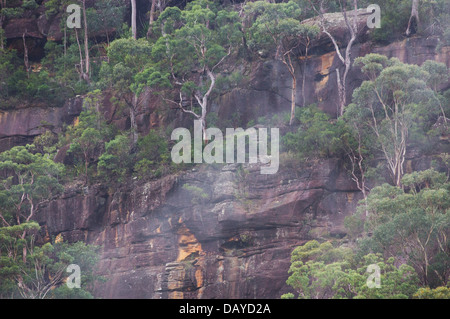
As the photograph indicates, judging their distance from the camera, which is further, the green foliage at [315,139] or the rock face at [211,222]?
the green foliage at [315,139]

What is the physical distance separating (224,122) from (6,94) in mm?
13956

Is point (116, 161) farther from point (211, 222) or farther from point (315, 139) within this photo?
point (315, 139)

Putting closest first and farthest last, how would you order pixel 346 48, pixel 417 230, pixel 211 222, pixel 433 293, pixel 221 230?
1. pixel 433 293
2. pixel 417 230
3. pixel 221 230
4. pixel 211 222
5. pixel 346 48

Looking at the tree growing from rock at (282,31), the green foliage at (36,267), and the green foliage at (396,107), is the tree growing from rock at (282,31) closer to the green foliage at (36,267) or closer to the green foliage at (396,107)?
the green foliage at (396,107)

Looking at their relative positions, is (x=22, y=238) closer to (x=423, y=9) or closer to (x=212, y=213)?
(x=212, y=213)

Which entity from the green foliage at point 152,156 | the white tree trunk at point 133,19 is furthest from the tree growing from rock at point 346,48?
the white tree trunk at point 133,19

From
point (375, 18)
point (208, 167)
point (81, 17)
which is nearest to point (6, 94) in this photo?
point (81, 17)

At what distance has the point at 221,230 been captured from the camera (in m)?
32.3

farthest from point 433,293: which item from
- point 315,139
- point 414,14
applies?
point 414,14

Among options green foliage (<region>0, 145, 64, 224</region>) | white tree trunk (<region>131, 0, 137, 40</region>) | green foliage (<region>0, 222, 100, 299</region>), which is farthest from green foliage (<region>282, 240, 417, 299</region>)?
white tree trunk (<region>131, 0, 137, 40</region>)

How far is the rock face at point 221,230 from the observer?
31.5 m

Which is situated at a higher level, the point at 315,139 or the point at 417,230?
the point at 315,139

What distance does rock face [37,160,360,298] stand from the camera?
31.5m

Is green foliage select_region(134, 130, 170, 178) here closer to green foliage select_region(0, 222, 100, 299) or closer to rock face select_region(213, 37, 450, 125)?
rock face select_region(213, 37, 450, 125)
